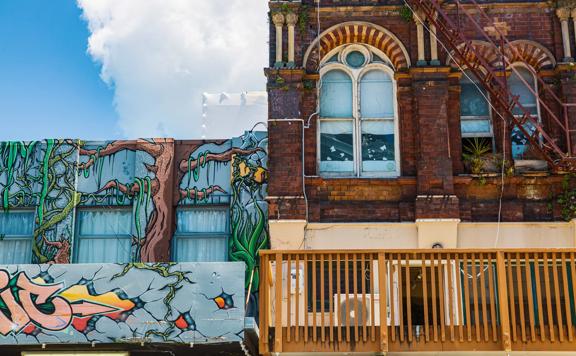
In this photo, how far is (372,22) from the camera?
1719 cm

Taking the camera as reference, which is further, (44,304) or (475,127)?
(475,127)

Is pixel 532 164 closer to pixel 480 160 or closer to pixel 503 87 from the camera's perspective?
pixel 480 160

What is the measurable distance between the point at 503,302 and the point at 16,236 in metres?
9.69

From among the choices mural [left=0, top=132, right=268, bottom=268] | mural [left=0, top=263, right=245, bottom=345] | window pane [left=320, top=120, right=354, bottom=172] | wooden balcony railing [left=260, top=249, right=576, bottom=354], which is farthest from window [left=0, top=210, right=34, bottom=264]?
wooden balcony railing [left=260, top=249, right=576, bottom=354]

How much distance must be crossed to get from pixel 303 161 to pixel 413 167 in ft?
6.63

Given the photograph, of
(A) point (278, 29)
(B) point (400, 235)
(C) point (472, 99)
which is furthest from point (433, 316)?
(A) point (278, 29)

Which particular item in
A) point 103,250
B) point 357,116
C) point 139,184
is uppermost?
point 357,116

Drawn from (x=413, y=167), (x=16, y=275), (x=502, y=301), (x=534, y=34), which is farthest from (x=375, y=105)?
(x=16, y=275)

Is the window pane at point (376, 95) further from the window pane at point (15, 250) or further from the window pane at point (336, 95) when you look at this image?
the window pane at point (15, 250)

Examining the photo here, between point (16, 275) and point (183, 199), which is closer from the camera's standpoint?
point (16, 275)

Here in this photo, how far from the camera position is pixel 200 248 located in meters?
17.4

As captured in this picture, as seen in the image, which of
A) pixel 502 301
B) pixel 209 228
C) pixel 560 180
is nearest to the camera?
pixel 502 301

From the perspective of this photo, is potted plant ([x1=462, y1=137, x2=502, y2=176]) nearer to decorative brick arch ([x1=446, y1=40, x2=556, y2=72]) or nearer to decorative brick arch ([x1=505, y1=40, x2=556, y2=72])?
decorative brick arch ([x1=446, y1=40, x2=556, y2=72])

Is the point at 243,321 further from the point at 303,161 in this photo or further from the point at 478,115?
the point at 478,115
